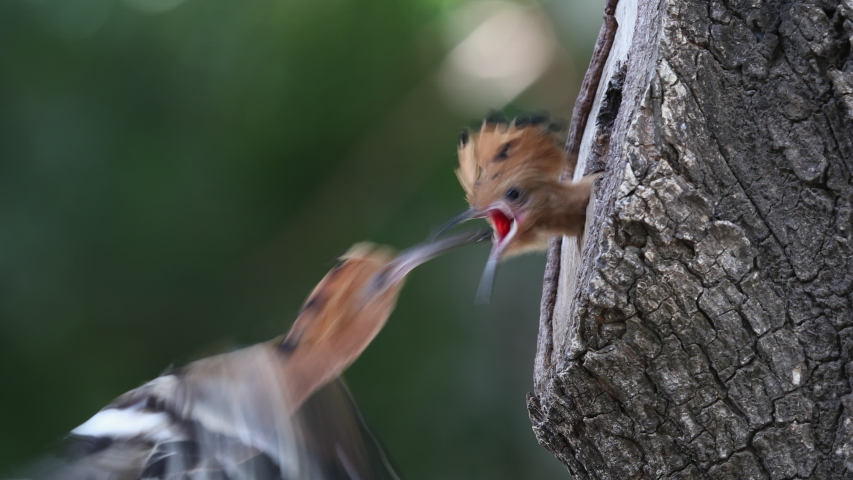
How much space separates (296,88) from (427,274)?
57 cm

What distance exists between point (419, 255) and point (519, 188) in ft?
0.38

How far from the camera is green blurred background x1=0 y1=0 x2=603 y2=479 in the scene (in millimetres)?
1545

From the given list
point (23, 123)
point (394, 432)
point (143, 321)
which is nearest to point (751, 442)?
point (394, 432)

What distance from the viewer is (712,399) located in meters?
0.48

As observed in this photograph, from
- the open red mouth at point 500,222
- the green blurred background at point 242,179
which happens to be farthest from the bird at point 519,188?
the green blurred background at point 242,179

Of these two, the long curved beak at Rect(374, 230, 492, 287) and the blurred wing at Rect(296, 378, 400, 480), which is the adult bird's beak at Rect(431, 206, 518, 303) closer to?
the long curved beak at Rect(374, 230, 492, 287)

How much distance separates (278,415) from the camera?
0.70m

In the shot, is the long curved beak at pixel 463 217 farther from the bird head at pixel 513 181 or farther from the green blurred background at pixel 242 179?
the green blurred background at pixel 242 179

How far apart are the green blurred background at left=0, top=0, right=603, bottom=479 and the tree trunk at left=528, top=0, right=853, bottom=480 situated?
111 cm

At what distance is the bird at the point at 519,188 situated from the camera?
0.65 metres

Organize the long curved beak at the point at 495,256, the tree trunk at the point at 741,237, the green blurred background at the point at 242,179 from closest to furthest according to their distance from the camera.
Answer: the tree trunk at the point at 741,237 → the long curved beak at the point at 495,256 → the green blurred background at the point at 242,179

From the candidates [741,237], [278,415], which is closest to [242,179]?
[278,415]

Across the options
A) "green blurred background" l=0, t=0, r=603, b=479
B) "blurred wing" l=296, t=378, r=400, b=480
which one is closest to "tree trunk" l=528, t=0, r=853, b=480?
"blurred wing" l=296, t=378, r=400, b=480

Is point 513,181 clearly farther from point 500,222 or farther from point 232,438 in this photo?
point 232,438
